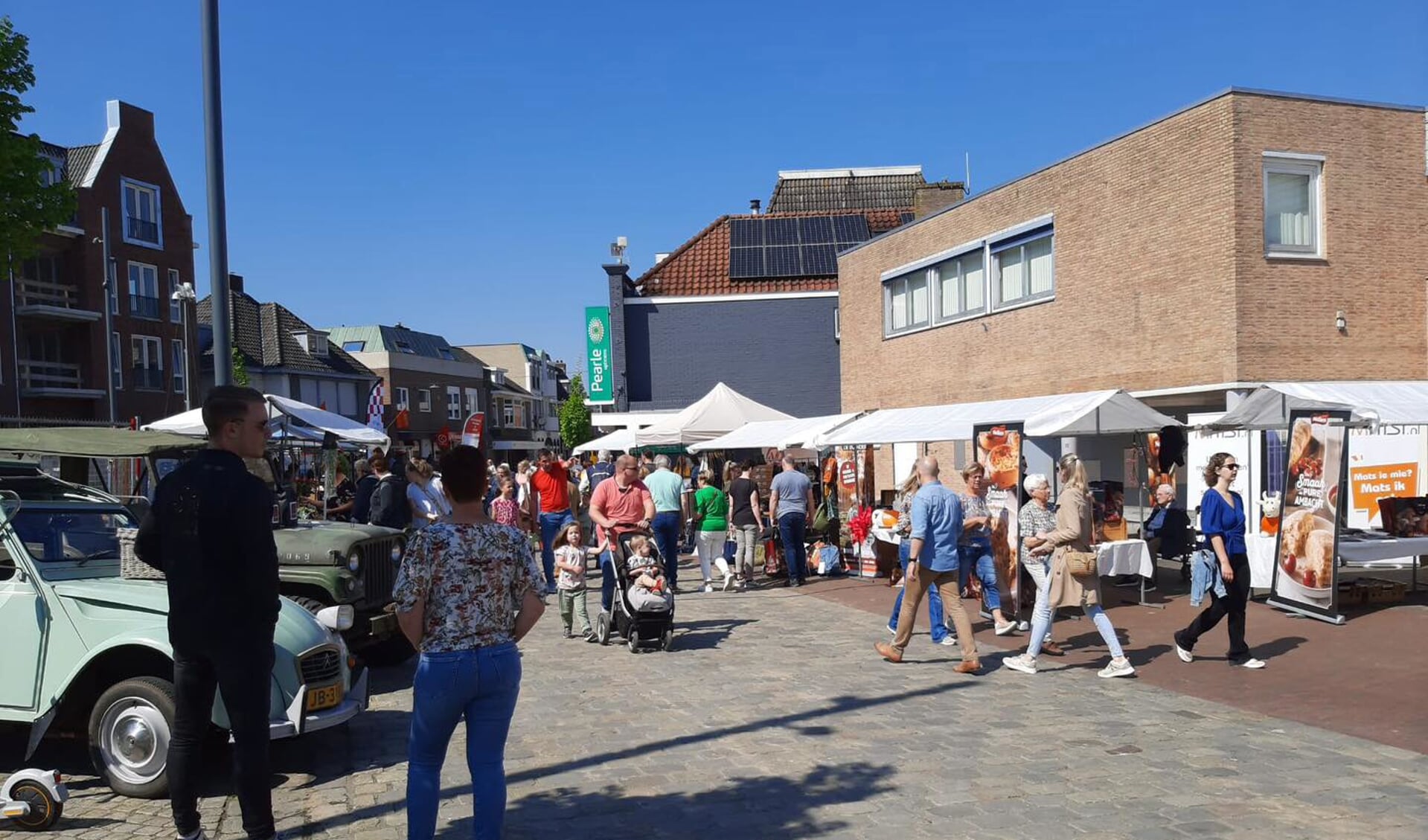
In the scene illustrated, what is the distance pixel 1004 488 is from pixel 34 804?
9172 mm

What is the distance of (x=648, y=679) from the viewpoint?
29.2 feet

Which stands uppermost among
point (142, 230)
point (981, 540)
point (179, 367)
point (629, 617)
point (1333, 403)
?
point (142, 230)

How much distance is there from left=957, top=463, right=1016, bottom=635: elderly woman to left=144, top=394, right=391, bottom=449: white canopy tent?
794 centimetres

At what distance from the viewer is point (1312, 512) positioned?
35.7ft

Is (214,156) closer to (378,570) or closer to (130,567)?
(130,567)

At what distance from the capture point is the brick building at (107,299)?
118ft

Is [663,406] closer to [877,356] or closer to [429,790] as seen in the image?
[877,356]

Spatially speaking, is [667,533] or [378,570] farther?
[667,533]

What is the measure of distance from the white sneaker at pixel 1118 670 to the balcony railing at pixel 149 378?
3947 cm

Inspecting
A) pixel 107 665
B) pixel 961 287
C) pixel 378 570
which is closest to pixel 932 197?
pixel 961 287

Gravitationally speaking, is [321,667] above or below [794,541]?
above

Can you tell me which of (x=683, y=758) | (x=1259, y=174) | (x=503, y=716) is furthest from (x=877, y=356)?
(x=503, y=716)

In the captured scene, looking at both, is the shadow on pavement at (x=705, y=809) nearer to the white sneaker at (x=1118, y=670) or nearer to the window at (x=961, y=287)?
the white sneaker at (x=1118, y=670)

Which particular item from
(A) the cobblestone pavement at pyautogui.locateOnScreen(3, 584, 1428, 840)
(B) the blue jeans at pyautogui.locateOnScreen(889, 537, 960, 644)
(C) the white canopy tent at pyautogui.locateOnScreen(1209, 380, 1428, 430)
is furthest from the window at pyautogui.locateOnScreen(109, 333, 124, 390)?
(C) the white canopy tent at pyautogui.locateOnScreen(1209, 380, 1428, 430)
